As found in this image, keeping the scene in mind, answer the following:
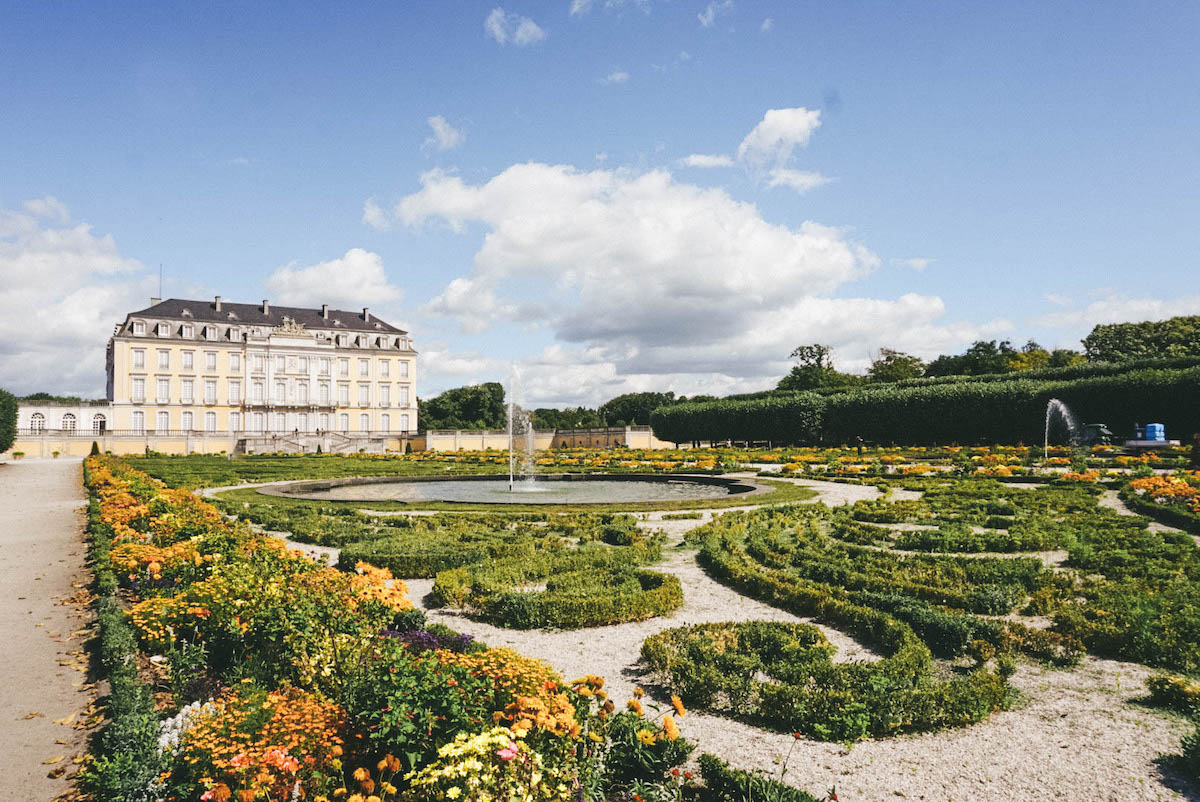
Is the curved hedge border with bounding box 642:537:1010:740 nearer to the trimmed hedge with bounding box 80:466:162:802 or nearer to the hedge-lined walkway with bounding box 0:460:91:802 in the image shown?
the trimmed hedge with bounding box 80:466:162:802

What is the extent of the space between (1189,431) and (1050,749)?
3286 cm

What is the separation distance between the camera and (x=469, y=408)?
8356cm

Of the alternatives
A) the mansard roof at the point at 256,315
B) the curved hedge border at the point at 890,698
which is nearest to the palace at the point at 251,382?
the mansard roof at the point at 256,315

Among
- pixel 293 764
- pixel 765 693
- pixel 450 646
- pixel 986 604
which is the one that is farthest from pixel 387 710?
pixel 986 604

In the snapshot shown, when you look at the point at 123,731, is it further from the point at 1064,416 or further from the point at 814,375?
the point at 814,375

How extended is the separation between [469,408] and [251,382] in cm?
2648

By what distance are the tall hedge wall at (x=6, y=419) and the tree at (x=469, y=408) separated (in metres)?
44.2

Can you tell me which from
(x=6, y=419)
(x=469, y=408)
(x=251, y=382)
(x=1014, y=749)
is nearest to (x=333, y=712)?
(x=1014, y=749)

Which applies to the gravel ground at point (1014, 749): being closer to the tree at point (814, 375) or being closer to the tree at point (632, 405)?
the tree at point (814, 375)

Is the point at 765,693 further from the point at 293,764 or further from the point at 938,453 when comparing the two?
the point at 938,453

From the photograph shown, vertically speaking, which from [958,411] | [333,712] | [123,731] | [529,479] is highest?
[958,411]

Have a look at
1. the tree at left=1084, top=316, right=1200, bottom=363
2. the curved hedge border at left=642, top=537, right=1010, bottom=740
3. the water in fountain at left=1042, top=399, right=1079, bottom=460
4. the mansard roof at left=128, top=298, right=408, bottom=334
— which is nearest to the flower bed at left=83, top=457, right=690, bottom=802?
the curved hedge border at left=642, top=537, right=1010, bottom=740

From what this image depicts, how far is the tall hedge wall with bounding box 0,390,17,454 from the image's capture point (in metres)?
34.9

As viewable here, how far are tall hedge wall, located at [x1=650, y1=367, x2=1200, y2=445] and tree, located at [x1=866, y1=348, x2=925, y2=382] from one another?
1002 inches
